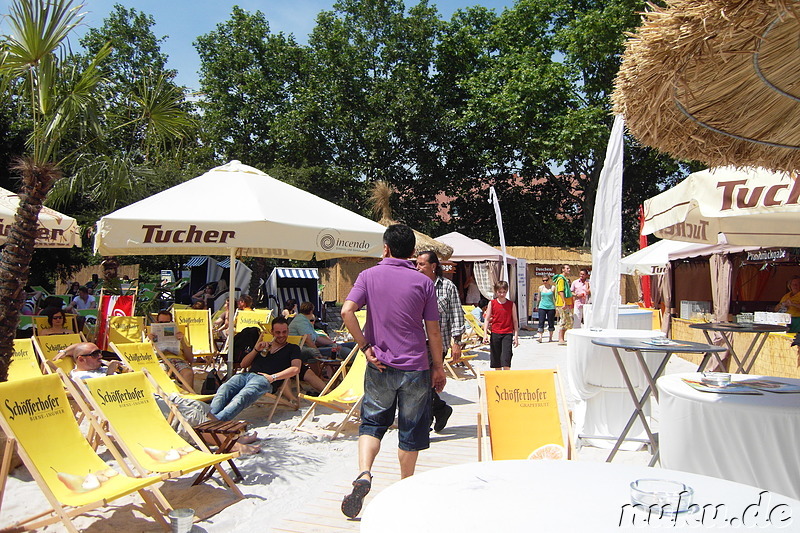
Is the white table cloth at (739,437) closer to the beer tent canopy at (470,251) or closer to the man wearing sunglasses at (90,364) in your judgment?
the man wearing sunglasses at (90,364)

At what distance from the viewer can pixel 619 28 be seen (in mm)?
23297

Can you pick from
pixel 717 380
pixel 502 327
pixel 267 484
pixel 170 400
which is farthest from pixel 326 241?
pixel 717 380

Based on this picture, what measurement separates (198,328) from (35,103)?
16.4 ft

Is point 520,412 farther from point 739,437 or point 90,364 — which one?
point 90,364

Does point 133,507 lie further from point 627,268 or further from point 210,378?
point 627,268

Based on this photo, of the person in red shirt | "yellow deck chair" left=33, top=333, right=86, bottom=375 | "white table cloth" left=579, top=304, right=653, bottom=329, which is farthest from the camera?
the person in red shirt

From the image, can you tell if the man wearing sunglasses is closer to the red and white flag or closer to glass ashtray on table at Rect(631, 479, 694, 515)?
the red and white flag

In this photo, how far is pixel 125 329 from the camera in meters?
8.58

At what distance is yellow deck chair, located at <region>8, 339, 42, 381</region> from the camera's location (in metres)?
6.43

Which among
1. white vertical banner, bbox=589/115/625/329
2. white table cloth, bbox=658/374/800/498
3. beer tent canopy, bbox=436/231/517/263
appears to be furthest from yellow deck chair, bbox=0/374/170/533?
beer tent canopy, bbox=436/231/517/263

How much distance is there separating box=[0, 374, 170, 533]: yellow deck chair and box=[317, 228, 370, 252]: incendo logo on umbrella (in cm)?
306

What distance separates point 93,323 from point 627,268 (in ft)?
47.1

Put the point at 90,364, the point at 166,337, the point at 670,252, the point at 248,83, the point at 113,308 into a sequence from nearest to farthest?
the point at 90,364
the point at 166,337
the point at 113,308
the point at 670,252
the point at 248,83

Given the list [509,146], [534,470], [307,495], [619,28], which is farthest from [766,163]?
[509,146]
